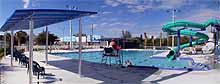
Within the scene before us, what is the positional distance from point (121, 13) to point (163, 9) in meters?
6.17

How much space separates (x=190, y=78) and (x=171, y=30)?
8825mm

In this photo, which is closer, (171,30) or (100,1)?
(171,30)

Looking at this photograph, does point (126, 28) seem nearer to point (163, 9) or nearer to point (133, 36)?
point (133, 36)

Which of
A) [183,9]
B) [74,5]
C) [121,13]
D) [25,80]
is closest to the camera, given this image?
[25,80]

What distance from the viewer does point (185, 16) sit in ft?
95.3

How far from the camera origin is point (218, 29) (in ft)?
46.0

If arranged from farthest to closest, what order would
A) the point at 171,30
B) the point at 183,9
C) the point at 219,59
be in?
the point at 183,9
the point at 171,30
the point at 219,59

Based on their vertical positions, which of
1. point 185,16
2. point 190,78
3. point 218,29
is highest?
point 185,16

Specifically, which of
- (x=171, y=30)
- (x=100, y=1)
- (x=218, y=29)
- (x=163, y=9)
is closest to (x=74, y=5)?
(x=100, y=1)

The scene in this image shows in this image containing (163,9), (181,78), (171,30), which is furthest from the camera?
(163,9)

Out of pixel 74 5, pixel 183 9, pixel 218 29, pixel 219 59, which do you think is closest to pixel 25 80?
pixel 219 59

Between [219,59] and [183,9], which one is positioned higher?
[183,9]

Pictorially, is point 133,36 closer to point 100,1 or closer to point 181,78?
point 100,1

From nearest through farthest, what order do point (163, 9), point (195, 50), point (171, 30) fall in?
point (171, 30), point (195, 50), point (163, 9)
